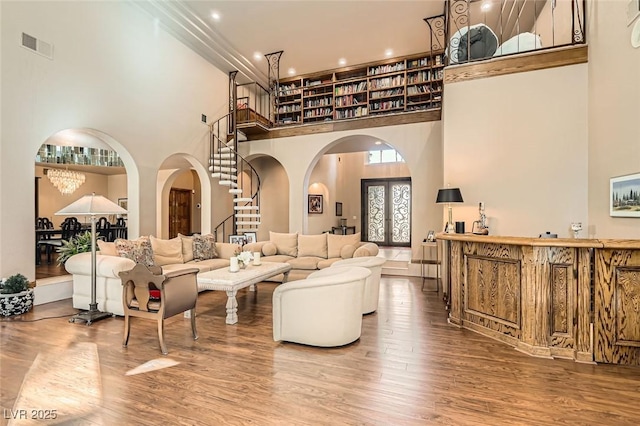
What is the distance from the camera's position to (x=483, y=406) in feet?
6.63

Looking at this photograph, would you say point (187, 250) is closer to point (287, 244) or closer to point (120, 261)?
point (120, 261)

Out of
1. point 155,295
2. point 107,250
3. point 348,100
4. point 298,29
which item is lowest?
point 155,295

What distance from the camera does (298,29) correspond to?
7027 mm

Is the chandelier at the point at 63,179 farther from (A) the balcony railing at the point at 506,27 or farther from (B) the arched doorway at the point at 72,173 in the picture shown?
(A) the balcony railing at the point at 506,27

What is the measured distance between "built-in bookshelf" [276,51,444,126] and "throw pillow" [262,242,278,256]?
360cm

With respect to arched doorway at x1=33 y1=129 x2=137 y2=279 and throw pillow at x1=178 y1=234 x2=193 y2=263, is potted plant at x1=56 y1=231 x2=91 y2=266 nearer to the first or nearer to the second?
arched doorway at x1=33 y1=129 x2=137 y2=279

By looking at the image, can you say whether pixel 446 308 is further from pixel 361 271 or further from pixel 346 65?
pixel 346 65

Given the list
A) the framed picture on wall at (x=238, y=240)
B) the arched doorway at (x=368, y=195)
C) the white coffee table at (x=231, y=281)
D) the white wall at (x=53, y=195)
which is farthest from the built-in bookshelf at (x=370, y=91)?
the white wall at (x=53, y=195)

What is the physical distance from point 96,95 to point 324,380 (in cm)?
575

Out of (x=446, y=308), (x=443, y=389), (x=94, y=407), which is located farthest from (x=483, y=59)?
(x=94, y=407)

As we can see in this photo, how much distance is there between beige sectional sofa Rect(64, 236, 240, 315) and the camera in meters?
3.96

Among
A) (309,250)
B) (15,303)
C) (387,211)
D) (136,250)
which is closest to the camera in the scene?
(15,303)

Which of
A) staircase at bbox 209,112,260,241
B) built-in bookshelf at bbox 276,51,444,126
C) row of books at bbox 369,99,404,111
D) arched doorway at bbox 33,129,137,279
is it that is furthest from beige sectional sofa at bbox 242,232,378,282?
row of books at bbox 369,99,404,111

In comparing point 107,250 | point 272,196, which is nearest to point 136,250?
point 107,250
